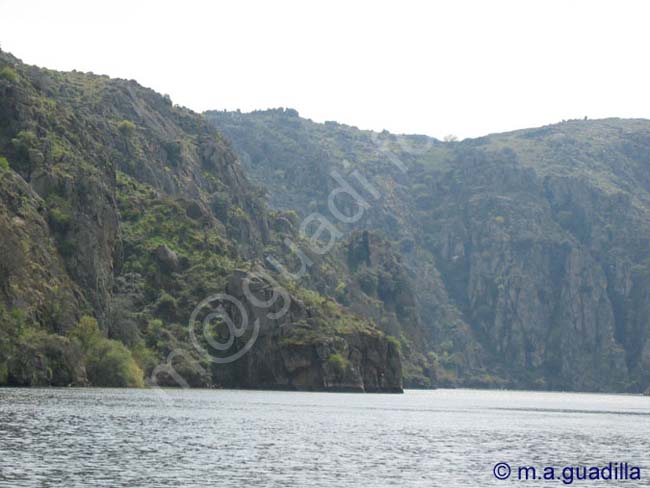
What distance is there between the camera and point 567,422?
5930 inches

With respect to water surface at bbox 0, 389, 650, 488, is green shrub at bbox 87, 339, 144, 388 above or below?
above

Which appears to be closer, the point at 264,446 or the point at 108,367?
the point at 264,446

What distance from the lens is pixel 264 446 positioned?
8806cm

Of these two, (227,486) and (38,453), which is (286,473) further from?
(38,453)

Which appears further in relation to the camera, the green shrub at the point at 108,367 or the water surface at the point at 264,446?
the green shrub at the point at 108,367

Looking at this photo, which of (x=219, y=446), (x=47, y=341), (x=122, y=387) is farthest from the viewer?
(x=122, y=387)

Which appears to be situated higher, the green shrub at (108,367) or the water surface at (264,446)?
the green shrub at (108,367)

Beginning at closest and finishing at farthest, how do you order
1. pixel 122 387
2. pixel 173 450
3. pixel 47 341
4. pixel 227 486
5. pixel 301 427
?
pixel 227 486 → pixel 173 450 → pixel 301 427 → pixel 47 341 → pixel 122 387

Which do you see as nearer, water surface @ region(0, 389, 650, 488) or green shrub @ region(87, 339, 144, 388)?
water surface @ region(0, 389, 650, 488)

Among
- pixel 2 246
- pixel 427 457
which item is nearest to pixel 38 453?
pixel 427 457

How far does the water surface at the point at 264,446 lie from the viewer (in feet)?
220

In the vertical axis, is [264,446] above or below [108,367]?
below

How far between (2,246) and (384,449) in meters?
114

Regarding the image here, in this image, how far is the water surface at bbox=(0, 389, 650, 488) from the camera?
220ft
